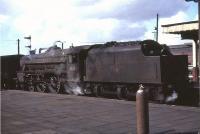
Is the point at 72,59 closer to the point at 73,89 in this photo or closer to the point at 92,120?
the point at 73,89

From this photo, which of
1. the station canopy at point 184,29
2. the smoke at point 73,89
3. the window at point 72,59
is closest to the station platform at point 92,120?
the smoke at point 73,89

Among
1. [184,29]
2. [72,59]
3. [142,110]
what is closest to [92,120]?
[142,110]

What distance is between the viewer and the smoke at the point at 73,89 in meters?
21.0

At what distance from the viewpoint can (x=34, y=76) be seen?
25547 mm

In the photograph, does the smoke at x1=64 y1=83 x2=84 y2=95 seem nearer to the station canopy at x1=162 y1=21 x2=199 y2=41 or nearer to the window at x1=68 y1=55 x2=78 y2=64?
the window at x1=68 y1=55 x2=78 y2=64

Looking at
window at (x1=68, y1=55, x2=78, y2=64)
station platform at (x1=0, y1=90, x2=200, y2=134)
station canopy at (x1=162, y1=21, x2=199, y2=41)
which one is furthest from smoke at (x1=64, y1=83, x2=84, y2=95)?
station canopy at (x1=162, y1=21, x2=199, y2=41)

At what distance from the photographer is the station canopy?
79.3ft

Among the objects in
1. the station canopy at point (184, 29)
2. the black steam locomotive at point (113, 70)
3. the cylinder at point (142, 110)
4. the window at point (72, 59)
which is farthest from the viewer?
the station canopy at point (184, 29)

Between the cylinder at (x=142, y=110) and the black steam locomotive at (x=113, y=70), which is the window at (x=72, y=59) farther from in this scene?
the cylinder at (x=142, y=110)

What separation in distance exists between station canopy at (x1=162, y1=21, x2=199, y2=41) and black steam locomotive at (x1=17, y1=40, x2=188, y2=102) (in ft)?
21.8

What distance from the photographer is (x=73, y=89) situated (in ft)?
70.3

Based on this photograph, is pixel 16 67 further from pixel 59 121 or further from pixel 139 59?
pixel 59 121

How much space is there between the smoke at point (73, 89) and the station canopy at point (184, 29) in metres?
8.17

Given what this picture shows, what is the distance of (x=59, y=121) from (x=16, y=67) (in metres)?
20.6
